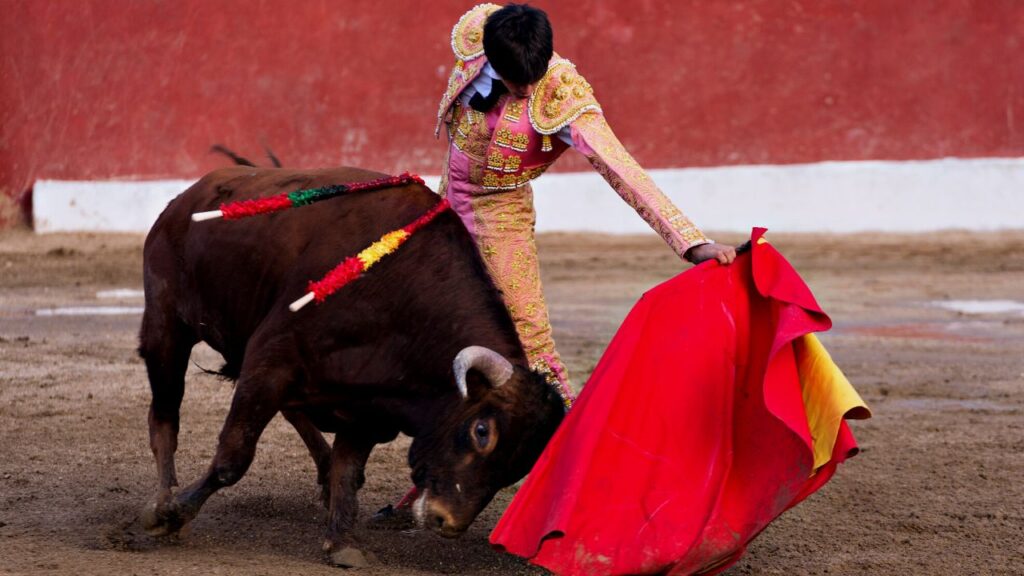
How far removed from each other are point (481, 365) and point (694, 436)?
0.47 metres

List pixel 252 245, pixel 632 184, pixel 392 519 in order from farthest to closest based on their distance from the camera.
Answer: pixel 392 519, pixel 252 245, pixel 632 184

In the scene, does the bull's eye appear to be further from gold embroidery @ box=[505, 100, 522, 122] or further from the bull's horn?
gold embroidery @ box=[505, 100, 522, 122]

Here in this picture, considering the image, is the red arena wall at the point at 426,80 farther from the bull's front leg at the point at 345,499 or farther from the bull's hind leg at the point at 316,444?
the bull's front leg at the point at 345,499

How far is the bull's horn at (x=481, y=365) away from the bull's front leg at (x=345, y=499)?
0.48 meters

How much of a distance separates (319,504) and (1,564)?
979mm

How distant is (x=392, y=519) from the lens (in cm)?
358

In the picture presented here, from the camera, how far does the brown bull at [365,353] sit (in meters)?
2.98

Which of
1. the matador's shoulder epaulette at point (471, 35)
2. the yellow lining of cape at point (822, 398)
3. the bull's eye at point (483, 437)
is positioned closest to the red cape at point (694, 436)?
the yellow lining of cape at point (822, 398)

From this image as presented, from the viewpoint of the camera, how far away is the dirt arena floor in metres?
3.23

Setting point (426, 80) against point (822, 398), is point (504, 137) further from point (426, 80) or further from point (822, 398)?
point (426, 80)

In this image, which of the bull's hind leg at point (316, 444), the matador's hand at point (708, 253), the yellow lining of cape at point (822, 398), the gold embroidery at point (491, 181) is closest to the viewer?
the yellow lining of cape at point (822, 398)

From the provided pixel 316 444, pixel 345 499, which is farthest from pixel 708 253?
pixel 316 444

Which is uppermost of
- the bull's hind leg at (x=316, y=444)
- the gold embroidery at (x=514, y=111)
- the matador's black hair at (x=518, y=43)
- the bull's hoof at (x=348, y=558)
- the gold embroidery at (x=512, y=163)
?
the matador's black hair at (x=518, y=43)

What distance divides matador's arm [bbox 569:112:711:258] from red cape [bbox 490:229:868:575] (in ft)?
0.43
